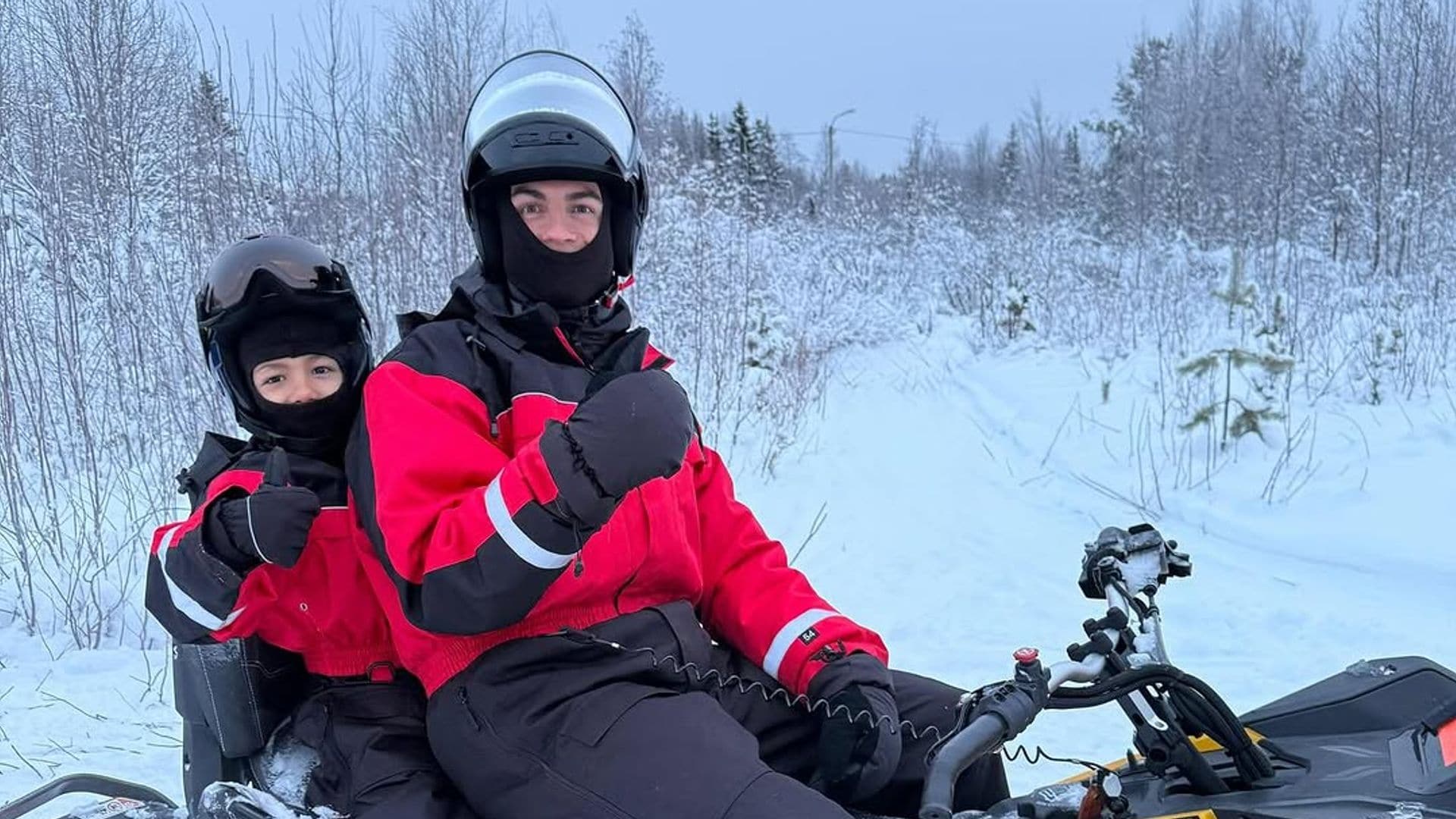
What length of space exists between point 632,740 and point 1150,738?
811mm

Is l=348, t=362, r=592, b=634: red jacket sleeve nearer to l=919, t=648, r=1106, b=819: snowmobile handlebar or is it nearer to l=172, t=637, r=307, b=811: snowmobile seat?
l=172, t=637, r=307, b=811: snowmobile seat

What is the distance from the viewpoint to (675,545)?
1.92 m

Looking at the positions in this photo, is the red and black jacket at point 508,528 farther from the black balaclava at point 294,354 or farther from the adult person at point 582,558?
the black balaclava at point 294,354

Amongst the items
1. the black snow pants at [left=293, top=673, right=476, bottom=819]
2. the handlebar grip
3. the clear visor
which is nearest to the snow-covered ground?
the black snow pants at [left=293, top=673, right=476, bottom=819]

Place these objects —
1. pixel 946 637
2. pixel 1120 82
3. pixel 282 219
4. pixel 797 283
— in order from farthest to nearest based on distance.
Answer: pixel 1120 82, pixel 797 283, pixel 282 219, pixel 946 637

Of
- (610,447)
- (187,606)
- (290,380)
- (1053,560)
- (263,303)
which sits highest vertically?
(263,303)

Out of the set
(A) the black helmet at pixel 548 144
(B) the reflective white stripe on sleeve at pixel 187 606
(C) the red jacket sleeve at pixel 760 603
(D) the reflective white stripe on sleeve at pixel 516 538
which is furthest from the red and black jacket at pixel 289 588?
(C) the red jacket sleeve at pixel 760 603

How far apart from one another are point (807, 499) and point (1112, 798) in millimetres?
4809

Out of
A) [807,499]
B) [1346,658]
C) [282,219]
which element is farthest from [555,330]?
[807,499]

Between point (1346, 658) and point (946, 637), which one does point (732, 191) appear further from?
point (1346, 658)

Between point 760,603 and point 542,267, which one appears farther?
point 760,603

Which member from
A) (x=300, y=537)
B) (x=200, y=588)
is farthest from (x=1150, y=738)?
(x=200, y=588)

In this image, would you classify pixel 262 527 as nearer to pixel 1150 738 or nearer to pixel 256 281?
pixel 256 281

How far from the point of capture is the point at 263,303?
199cm
